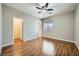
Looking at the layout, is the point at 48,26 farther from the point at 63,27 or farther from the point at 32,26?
the point at 32,26

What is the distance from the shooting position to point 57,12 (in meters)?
2.12

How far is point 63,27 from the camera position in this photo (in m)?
2.34

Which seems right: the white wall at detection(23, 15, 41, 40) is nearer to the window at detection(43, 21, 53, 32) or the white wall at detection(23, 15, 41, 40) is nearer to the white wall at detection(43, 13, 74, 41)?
the window at detection(43, 21, 53, 32)

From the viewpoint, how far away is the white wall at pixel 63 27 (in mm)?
2180

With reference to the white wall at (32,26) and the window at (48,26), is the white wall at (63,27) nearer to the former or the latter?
the window at (48,26)

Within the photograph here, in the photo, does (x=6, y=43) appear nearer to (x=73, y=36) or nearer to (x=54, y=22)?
(x=54, y=22)

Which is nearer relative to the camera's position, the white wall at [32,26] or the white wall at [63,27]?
the white wall at [63,27]

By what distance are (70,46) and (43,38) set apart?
866 millimetres

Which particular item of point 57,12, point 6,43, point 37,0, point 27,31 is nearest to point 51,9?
point 57,12

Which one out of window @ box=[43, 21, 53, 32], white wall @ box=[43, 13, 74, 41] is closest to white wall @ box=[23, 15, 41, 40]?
window @ box=[43, 21, 53, 32]

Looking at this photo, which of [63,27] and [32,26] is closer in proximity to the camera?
[63,27]

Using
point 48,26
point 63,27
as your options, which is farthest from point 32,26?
point 63,27

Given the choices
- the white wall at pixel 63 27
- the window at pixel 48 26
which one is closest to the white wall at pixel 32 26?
the window at pixel 48 26

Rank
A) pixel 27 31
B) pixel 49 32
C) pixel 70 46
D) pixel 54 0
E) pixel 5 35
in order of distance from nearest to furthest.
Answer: pixel 54 0
pixel 5 35
pixel 49 32
pixel 70 46
pixel 27 31
